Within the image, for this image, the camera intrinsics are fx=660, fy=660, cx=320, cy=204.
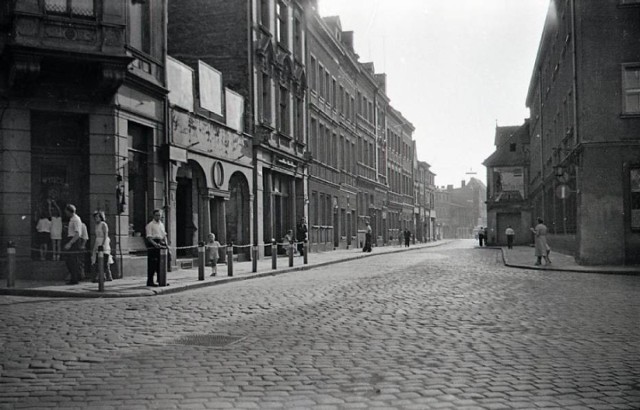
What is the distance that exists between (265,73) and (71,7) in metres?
13.0

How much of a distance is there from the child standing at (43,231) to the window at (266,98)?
13.5 meters

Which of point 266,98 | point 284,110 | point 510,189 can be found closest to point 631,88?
point 266,98

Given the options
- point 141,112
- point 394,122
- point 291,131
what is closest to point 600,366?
point 141,112

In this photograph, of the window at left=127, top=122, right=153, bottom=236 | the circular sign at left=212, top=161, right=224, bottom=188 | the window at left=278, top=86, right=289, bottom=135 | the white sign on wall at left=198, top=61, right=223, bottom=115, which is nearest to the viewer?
the window at left=127, top=122, right=153, bottom=236

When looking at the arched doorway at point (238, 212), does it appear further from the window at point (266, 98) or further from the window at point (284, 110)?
the window at point (284, 110)

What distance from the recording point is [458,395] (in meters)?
5.21

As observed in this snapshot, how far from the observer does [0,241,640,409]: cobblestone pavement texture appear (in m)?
5.21

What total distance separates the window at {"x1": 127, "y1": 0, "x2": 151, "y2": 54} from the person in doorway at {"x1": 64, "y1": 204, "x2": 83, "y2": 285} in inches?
207

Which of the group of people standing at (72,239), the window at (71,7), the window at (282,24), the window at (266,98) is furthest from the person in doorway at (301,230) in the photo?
the window at (71,7)

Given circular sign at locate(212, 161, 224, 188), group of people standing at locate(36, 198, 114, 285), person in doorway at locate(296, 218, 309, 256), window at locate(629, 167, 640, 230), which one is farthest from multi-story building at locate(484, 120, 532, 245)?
group of people standing at locate(36, 198, 114, 285)

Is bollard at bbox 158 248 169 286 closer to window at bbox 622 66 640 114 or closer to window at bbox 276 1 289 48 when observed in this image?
window at bbox 622 66 640 114

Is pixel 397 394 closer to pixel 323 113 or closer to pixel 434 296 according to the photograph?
pixel 434 296

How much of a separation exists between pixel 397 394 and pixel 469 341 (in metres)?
2.59

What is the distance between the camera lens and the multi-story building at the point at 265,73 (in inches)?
1030
